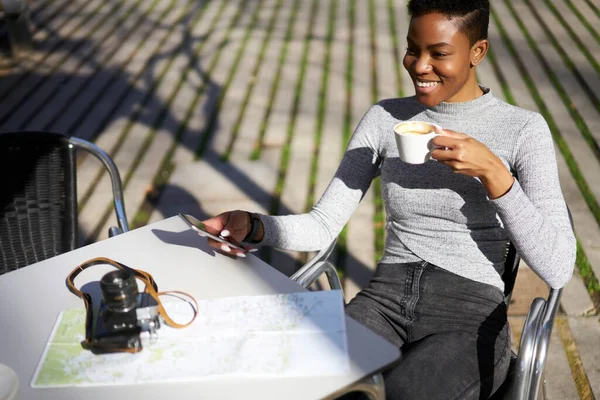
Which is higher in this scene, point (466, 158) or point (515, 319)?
point (466, 158)

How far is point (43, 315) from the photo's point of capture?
157 centimetres

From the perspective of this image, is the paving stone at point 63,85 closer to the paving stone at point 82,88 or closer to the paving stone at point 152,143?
the paving stone at point 82,88

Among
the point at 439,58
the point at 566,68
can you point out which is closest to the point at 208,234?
the point at 439,58

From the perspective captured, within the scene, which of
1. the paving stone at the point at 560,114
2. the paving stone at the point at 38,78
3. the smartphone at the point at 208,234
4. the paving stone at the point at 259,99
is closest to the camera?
the smartphone at the point at 208,234

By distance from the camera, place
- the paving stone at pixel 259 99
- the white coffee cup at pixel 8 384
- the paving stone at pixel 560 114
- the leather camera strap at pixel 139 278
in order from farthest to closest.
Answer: the paving stone at pixel 259 99 → the paving stone at pixel 560 114 → the leather camera strap at pixel 139 278 → the white coffee cup at pixel 8 384

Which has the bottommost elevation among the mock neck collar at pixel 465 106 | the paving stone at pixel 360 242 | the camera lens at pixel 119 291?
the paving stone at pixel 360 242

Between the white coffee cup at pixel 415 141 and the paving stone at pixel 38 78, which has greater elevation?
the white coffee cup at pixel 415 141

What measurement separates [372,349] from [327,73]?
411 cm

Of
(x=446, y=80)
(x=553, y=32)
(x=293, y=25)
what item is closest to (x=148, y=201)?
(x=446, y=80)

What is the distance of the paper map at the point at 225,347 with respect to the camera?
4.41 ft

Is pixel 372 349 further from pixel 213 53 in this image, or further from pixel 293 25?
pixel 293 25

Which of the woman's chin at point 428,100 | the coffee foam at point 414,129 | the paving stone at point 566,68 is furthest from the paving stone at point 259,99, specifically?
the coffee foam at point 414,129

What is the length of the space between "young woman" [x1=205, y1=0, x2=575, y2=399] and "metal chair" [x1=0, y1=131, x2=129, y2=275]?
778 mm

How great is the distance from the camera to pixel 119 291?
4.60 ft
